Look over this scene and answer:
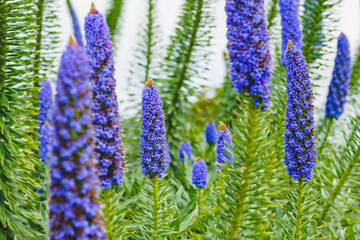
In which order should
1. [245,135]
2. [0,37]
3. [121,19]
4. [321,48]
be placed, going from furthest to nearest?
[121,19]
[321,48]
[0,37]
[245,135]

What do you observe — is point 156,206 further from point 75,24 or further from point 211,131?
point 75,24

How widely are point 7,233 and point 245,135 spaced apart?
358 centimetres

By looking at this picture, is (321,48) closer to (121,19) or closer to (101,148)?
(101,148)

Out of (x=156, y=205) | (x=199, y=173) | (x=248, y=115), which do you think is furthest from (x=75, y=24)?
(x=248, y=115)

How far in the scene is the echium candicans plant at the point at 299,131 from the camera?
2945 mm

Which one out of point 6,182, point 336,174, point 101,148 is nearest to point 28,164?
point 6,182

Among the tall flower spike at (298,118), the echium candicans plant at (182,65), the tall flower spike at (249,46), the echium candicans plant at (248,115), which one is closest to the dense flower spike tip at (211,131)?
the echium candicans plant at (182,65)

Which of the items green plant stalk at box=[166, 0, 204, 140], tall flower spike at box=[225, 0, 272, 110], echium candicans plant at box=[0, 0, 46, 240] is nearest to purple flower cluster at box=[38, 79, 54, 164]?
echium candicans plant at box=[0, 0, 46, 240]

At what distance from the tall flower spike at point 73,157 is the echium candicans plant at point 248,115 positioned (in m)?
1.20

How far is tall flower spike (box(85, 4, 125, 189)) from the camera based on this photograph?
7.83 feet

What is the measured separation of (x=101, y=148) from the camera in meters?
2.44

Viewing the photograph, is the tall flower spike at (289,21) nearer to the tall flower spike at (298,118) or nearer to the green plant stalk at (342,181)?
the tall flower spike at (298,118)

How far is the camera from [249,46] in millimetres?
2402

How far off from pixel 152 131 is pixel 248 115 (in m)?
0.97
